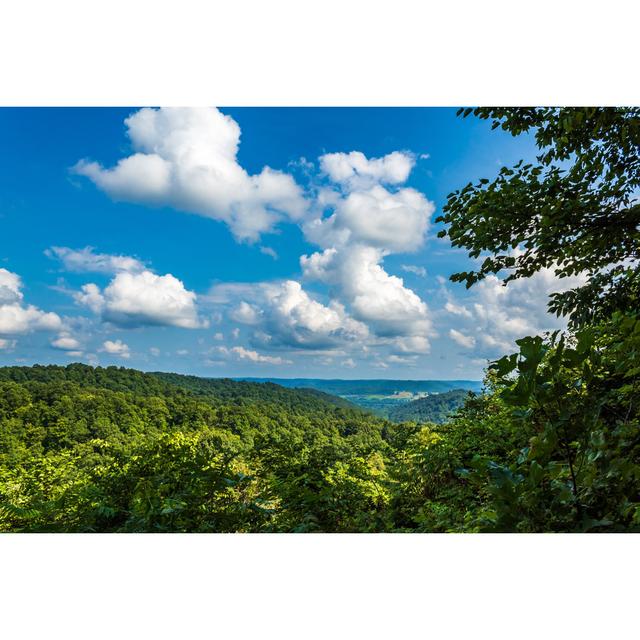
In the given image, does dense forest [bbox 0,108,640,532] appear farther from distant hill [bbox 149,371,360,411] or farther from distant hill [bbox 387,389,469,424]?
distant hill [bbox 149,371,360,411]

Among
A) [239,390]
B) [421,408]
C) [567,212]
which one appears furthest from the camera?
[239,390]

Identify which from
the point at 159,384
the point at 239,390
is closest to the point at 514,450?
the point at 159,384

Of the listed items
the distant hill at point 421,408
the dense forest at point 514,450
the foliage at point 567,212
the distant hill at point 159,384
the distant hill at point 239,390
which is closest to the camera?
the dense forest at point 514,450

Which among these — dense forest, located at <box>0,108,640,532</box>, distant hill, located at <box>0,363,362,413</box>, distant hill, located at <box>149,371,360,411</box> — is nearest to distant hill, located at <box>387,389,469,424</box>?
distant hill, located at <box>149,371,360,411</box>

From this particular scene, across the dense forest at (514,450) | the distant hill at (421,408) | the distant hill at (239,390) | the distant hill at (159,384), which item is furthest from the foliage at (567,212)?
the distant hill at (239,390)

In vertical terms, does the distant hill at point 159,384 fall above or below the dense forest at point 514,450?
below

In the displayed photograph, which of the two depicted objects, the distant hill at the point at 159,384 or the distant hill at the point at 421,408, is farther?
A: the distant hill at the point at 159,384

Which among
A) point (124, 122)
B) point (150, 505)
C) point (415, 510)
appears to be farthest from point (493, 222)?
point (124, 122)

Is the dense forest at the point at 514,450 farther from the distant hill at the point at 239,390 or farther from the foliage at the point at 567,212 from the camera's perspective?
the distant hill at the point at 239,390

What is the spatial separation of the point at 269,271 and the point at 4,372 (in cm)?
2391

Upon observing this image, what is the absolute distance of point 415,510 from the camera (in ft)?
11.7

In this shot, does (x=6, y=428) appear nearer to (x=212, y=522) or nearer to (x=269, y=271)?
(x=269, y=271)

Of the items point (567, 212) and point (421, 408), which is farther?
point (421, 408)

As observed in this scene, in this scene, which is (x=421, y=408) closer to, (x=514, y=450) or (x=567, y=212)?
(x=514, y=450)
